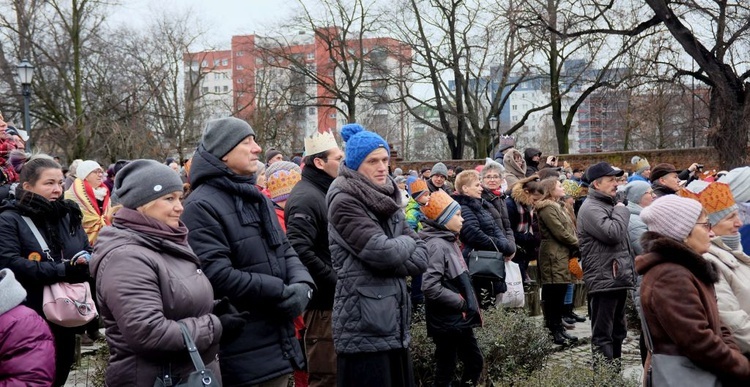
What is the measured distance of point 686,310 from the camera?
3453 millimetres

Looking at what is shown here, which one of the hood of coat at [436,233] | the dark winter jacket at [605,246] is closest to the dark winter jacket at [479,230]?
the dark winter jacket at [605,246]

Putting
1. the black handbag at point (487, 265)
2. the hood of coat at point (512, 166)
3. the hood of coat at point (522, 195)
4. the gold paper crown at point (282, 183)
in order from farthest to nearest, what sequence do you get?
the hood of coat at point (512, 166) < the hood of coat at point (522, 195) < the black handbag at point (487, 265) < the gold paper crown at point (282, 183)

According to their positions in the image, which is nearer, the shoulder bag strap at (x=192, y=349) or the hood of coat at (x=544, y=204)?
the shoulder bag strap at (x=192, y=349)

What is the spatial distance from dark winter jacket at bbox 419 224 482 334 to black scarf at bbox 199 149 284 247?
187 cm

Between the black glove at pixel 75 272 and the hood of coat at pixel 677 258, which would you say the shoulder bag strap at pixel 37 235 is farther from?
the hood of coat at pixel 677 258

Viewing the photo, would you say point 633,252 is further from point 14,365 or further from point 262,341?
point 14,365

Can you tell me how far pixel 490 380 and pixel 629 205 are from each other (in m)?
2.68

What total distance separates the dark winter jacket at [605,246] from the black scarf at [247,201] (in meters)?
3.56

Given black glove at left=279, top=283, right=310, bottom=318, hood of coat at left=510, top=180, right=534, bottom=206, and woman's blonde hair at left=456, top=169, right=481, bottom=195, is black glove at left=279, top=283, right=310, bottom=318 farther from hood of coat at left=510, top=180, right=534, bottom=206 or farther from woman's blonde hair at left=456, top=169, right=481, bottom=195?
hood of coat at left=510, top=180, right=534, bottom=206

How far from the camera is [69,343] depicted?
5.16 m

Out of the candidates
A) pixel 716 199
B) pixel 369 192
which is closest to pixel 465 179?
pixel 716 199

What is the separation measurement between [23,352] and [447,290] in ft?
10.3

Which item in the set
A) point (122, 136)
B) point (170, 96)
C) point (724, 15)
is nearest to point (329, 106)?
point (170, 96)

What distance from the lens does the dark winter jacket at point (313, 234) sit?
4.78 metres
